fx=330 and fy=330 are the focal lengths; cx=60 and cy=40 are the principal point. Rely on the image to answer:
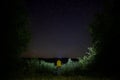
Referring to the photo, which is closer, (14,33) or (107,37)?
(14,33)

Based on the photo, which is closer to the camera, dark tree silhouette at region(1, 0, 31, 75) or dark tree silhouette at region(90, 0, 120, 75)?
dark tree silhouette at region(1, 0, 31, 75)

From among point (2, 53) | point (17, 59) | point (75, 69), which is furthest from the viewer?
point (75, 69)

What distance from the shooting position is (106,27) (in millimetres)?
24891

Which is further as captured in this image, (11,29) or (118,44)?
(118,44)

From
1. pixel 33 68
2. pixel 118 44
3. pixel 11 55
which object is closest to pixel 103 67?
pixel 118 44

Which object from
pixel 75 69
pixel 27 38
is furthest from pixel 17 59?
pixel 75 69

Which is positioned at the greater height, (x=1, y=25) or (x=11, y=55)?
(x=1, y=25)

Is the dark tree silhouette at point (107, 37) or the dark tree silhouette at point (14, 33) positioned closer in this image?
the dark tree silhouette at point (14, 33)

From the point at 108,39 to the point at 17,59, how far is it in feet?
22.4

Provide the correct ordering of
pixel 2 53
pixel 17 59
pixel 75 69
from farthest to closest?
pixel 75 69
pixel 17 59
pixel 2 53

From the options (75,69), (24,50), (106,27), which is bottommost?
(75,69)

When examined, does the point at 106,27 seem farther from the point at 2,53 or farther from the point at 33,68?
the point at 2,53

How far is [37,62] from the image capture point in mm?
25469

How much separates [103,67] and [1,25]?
7640mm
